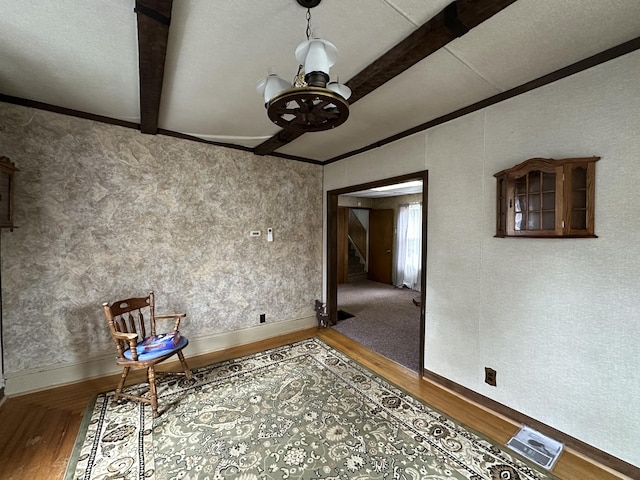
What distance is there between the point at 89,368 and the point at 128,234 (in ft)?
4.36

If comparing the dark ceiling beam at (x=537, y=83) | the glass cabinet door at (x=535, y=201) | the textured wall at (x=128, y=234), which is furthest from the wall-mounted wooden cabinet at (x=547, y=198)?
the textured wall at (x=128, y=234)

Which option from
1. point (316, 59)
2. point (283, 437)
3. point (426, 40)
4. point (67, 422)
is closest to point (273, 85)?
point (316, 59)

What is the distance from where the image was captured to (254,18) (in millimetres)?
1314

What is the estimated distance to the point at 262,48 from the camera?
153 cm

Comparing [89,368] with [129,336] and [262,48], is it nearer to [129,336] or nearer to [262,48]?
[129,336]

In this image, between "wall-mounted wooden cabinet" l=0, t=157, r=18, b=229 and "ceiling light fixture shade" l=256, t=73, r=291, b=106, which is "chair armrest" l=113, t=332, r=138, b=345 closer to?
"wall-mounted wooden cabinet" l=0, t=157, r=18, b=229

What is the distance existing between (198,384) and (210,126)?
8.24ft

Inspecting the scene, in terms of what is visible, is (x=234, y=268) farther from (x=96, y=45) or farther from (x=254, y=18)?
(x=254, y=18)

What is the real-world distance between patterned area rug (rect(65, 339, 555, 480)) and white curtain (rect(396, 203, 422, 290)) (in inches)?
181

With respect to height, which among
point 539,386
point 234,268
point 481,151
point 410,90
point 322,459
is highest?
point 410,90

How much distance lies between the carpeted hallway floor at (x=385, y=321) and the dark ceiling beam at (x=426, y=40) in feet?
8.72

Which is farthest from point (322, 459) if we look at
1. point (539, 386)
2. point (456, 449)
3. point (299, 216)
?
point (299, 216)

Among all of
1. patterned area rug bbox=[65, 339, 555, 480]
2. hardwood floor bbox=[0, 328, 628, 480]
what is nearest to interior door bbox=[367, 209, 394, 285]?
hardwood floor bbox=[0, 328, 628, 480]

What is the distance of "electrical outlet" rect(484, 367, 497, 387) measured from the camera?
6.84ft
